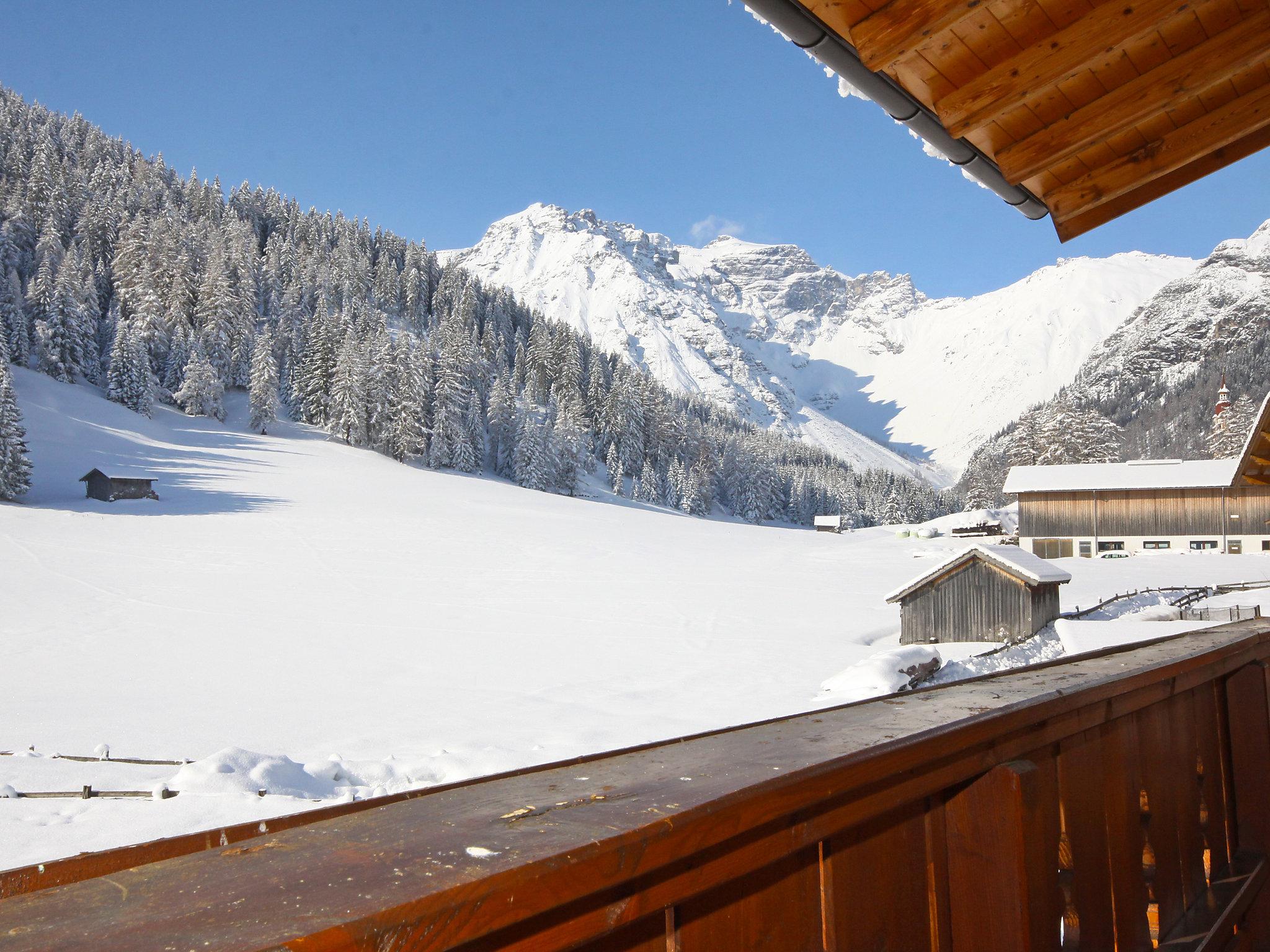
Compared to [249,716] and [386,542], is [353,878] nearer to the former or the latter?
[249,716]

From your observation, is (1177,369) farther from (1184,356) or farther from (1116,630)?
(1116,630)

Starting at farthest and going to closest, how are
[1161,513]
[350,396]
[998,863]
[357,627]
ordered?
[350,396] → [1161,513] → [357,627] → [998,863]

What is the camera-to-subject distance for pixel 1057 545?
49.4 metres

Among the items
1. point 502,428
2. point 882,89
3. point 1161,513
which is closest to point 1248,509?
point 1161,513

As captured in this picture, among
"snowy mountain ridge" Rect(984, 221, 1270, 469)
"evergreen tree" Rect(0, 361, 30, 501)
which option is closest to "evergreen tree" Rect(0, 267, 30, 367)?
"evergreen tree" Rect(0, 361, 30, 501)

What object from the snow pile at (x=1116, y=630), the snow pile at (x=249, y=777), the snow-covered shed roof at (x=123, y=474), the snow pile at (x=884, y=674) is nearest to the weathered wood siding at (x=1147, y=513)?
the snow pile at (x=1116, y=630)

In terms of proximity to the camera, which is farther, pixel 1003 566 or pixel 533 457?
pixel 533 457

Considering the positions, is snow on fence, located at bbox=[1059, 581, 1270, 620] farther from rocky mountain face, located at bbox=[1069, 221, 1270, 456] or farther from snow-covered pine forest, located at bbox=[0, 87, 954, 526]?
rocky mountain face, located at bbox=[1069, 221, 1270, 456]

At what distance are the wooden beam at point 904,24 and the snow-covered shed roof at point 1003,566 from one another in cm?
2546

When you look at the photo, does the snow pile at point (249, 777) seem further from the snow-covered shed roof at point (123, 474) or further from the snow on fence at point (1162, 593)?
the snow-covered shed roof at point (123, 474)

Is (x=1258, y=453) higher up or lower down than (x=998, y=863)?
higher up

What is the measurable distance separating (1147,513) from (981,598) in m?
28.0

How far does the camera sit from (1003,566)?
26.3 meters

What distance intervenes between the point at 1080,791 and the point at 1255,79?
4267 millimetres
